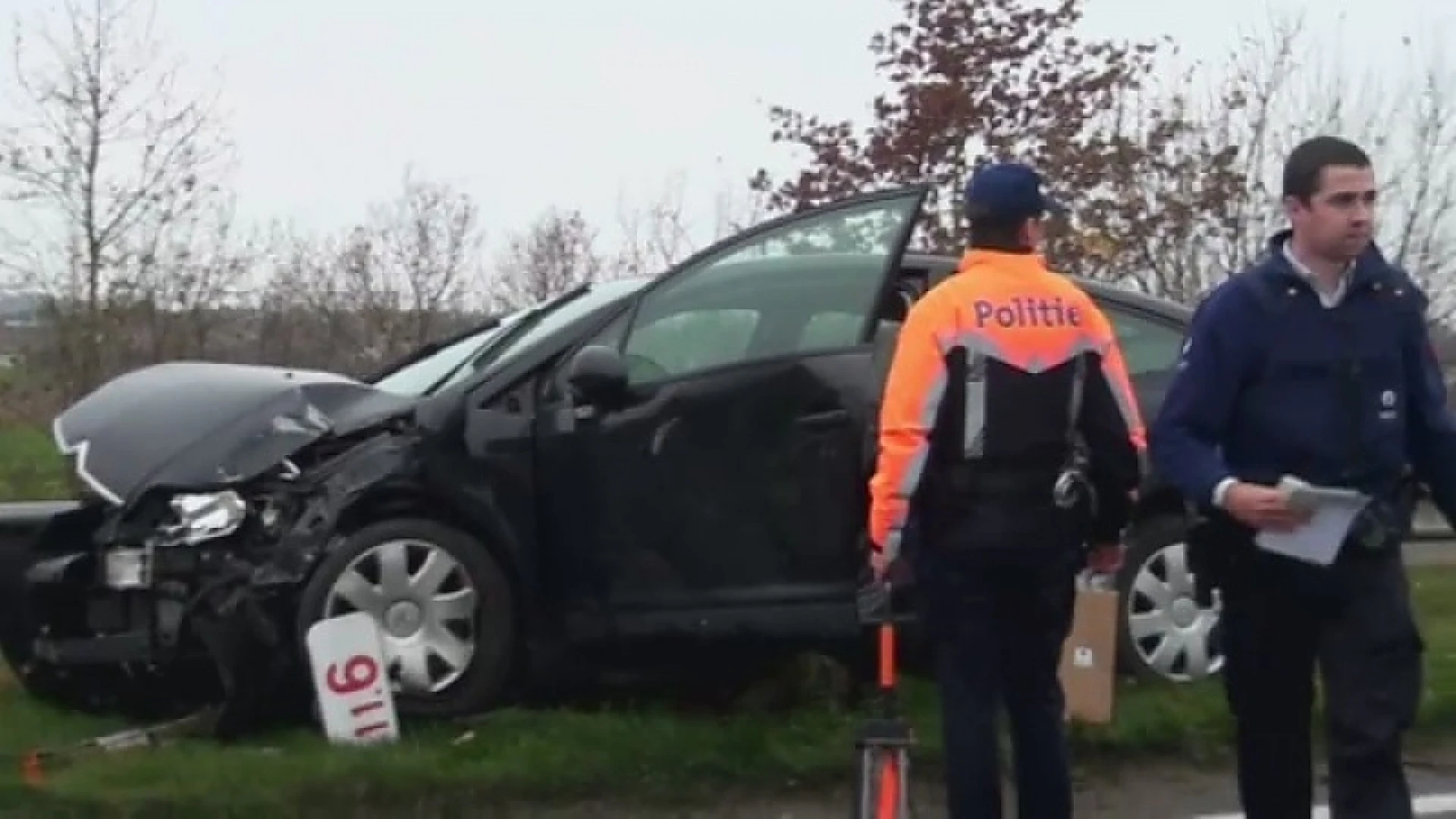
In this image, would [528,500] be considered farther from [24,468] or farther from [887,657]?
[24,468]

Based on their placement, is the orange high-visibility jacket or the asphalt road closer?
the orange high-visibility jacket

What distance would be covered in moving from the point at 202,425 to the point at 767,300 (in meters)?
1.83

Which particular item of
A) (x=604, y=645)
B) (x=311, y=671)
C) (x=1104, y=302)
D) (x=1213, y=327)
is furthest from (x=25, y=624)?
(x=1213, y=327)

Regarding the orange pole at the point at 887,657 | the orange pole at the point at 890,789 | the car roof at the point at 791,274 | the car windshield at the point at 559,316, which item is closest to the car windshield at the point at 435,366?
the car windshield at the point at 559,316

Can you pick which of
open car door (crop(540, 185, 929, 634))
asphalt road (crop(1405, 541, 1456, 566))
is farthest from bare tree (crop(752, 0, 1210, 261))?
open car door (crop(540, 185, 929, 634))

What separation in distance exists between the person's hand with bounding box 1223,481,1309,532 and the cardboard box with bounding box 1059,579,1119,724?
2391 millimetres

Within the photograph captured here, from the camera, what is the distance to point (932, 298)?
553cm

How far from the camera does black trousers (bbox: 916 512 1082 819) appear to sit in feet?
18.1

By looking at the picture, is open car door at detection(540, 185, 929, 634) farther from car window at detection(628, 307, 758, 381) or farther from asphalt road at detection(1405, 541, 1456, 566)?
asphalt road at detection(1405, 541, 1456, 566)

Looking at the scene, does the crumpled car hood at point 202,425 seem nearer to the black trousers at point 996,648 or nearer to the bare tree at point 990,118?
the black trousers at point 996,648

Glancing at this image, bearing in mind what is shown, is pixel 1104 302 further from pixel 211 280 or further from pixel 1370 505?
pixel 211 280

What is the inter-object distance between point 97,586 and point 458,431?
123 cm

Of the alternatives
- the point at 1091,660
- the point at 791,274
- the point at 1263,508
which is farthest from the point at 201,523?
the point at 1263,508

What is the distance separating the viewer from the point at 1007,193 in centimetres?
559
